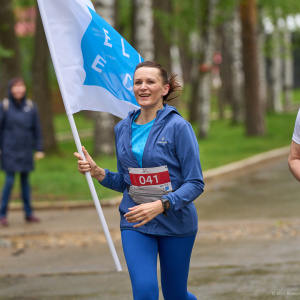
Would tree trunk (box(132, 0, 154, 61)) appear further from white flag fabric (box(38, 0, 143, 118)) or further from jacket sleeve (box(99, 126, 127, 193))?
jacket sleeve (box(99, 126, 127, 193))

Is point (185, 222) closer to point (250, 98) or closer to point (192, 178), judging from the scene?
point (192, 178)

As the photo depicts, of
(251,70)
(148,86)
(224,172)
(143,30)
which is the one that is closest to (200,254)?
(148,86)

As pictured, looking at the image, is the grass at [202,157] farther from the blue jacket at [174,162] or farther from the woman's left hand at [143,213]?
the woman's left hand at [143,213]

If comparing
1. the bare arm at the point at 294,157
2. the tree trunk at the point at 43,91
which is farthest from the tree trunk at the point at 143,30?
the bare arm at the point at 294,157

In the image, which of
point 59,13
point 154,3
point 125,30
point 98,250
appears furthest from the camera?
point 125,30

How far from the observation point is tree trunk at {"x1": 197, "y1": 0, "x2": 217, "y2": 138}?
79.3ft

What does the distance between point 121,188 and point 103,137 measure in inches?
512

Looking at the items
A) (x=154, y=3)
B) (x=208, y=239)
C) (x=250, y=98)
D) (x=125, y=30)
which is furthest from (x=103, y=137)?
(x=125, y=30)

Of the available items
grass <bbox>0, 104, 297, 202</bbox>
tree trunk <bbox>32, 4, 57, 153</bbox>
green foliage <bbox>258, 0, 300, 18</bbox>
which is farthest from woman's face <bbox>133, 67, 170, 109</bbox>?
green foliage <bbox>258, 0, 300, 18</bbox>

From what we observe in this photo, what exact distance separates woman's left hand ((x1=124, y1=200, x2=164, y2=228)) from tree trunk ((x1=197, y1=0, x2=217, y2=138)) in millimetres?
19718

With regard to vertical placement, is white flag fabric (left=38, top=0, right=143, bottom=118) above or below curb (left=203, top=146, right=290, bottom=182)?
above

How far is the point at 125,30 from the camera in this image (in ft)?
116

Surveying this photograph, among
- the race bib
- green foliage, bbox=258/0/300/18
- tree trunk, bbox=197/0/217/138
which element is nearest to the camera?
the race bib

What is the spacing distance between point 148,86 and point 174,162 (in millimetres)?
491
